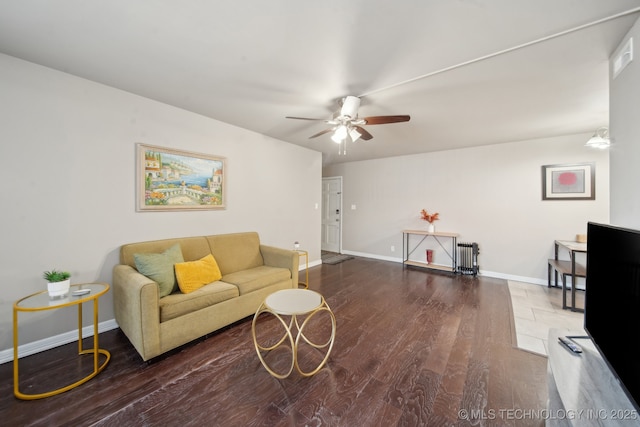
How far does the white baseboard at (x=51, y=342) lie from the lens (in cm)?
190

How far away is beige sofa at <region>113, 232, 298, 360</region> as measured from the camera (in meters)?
1.87

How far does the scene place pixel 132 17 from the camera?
4.87 ft

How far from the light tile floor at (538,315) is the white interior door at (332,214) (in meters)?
3.66

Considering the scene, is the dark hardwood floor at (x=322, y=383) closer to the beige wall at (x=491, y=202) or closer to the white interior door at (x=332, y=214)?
the beige wall at (x=491, y=202)

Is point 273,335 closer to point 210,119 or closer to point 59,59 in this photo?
point 210,119

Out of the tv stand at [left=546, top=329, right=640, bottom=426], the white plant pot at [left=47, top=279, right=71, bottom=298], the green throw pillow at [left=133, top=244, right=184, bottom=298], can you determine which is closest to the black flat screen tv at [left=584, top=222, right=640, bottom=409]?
the tv stand at [left=546, top=329, right=640, bottom=426]

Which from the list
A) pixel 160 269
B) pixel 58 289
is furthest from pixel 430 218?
pixel 58 289

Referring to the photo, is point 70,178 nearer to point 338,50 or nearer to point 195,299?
point 195,299

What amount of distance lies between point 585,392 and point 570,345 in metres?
0.36

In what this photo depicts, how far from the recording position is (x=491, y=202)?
4.32 meters

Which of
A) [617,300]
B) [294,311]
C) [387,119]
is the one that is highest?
[387,119]

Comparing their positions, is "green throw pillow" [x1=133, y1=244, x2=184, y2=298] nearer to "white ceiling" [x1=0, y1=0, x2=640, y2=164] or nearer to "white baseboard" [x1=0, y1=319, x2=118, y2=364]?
"white baseboard" [x1=0, y1=319, x2=118, y2=364]

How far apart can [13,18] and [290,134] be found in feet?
8.97

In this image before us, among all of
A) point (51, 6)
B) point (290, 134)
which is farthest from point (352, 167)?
point (51, 6)
